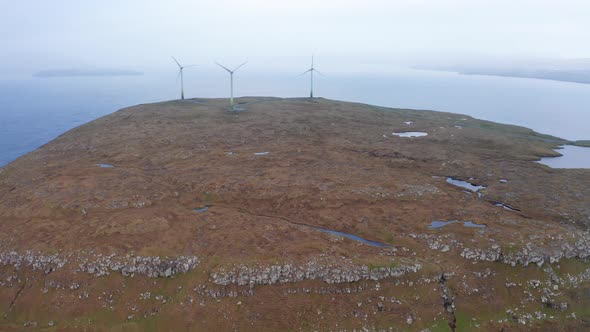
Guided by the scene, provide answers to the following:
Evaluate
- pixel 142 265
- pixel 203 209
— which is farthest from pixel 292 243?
pixel 203 209

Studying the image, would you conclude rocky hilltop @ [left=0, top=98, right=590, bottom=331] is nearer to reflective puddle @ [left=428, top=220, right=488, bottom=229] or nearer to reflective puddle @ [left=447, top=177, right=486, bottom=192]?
reflective puddle @ [left=428, top=220, right=488, bottom=229]

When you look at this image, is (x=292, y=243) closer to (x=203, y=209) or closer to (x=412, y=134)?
(x=203, y=209)

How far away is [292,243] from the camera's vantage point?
4200 centimetres

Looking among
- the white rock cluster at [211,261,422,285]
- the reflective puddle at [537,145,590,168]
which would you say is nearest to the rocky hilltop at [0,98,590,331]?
the white rock cluster at [211,261,422,285]

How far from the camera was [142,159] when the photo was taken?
249 ft

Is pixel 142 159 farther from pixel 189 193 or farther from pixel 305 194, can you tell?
pixel 305 194

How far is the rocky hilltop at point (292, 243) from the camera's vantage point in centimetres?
3388

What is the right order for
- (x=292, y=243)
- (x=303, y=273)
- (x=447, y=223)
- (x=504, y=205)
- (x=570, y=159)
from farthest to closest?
(x=570, y=159)
(x=504, y=205)
(x=447, y=223)
(x=292, y=243)
(x=303, y=273)

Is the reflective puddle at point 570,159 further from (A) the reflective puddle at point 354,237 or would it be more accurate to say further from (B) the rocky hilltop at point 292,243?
(A) the reflective puddle at point 354,237

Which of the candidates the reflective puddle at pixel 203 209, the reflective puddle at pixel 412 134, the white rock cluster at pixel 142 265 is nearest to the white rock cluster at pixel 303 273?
the white rock cluster at pixel 142 265

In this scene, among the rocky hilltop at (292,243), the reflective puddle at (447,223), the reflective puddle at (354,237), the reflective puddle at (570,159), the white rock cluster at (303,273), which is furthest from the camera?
the reflective puddle at (570,159)

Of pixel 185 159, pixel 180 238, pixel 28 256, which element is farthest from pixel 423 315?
pixel 185 159

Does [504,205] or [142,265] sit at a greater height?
[504,205]

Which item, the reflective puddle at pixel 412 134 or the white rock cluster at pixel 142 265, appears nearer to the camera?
the white rock cluster at pixel 142 265
